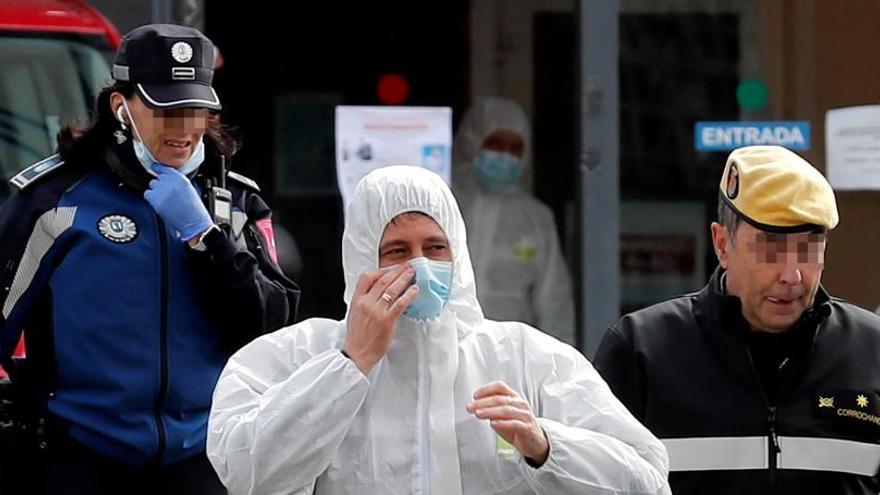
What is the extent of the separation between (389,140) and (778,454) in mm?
3441

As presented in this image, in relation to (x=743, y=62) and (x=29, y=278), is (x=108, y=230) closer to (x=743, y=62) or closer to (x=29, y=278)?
(x=29, y=278)

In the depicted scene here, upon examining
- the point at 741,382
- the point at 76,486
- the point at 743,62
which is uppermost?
the point at 743,62

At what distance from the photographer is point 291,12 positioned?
7172 mm

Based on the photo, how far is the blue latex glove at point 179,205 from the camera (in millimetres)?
4102

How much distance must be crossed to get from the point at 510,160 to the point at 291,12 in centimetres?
109

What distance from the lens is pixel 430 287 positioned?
3.15m

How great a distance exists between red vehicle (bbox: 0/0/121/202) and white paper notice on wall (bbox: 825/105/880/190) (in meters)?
2.80

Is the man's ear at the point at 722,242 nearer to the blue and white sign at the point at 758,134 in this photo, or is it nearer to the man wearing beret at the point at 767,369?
the man wearing beret at the point at 767,369

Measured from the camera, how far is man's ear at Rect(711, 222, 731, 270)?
12.0 ft

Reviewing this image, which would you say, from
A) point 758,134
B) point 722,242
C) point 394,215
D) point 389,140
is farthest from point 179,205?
point 758,134

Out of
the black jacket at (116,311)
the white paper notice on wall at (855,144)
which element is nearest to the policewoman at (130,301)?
the black jacket at (116,311)

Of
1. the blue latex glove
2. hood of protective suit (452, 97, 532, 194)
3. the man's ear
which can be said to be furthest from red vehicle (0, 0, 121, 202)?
the man's ear

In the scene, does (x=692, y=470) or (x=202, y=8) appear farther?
(x=202, y=8)

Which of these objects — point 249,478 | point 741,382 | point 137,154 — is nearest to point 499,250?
point 137,154
